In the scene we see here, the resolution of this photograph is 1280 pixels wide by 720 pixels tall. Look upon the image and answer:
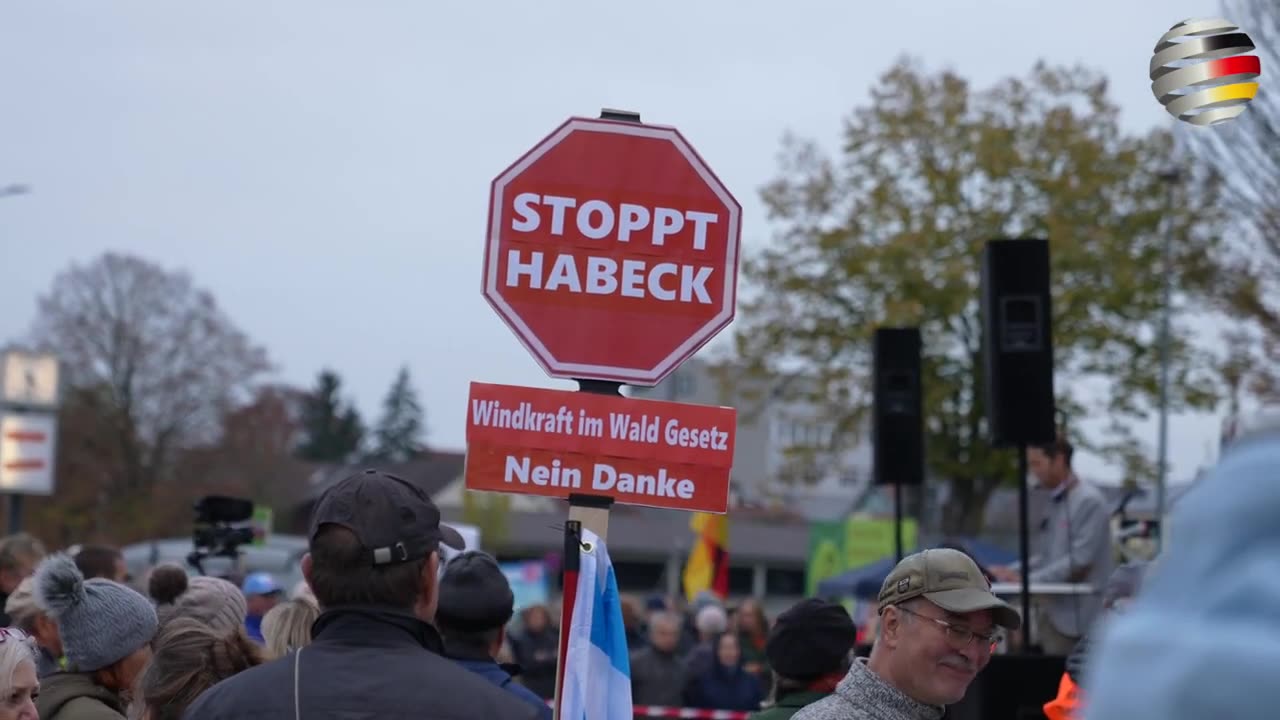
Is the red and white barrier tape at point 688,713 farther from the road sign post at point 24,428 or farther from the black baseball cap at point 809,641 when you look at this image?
the black baseball cap at point 809,641

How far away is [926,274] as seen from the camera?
34.4 meters

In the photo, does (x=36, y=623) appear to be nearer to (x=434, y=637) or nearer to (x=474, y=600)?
(x=474, y=600)

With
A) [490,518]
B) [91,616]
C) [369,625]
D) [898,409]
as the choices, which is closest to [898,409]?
[898,409]

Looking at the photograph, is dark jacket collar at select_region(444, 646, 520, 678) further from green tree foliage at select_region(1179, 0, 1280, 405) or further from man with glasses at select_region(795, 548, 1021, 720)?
green tree foliage at select_region(1179, 0, 1280, 405)

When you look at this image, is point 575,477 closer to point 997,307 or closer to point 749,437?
point 997,307

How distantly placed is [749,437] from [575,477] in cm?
10298

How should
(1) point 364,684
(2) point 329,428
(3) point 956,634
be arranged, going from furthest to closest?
(2) point 329,428 → (3) point 956,634 → (1) point 364,684

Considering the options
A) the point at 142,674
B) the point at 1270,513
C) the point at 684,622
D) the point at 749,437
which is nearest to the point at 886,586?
the point at 142,674

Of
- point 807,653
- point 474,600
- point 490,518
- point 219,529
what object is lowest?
point 807,653

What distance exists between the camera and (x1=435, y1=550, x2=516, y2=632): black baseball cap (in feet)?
16.4

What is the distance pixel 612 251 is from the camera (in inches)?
168

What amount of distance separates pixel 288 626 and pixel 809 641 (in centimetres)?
158

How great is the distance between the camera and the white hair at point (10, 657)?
4.39 metres

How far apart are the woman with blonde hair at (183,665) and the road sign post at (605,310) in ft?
3.41
